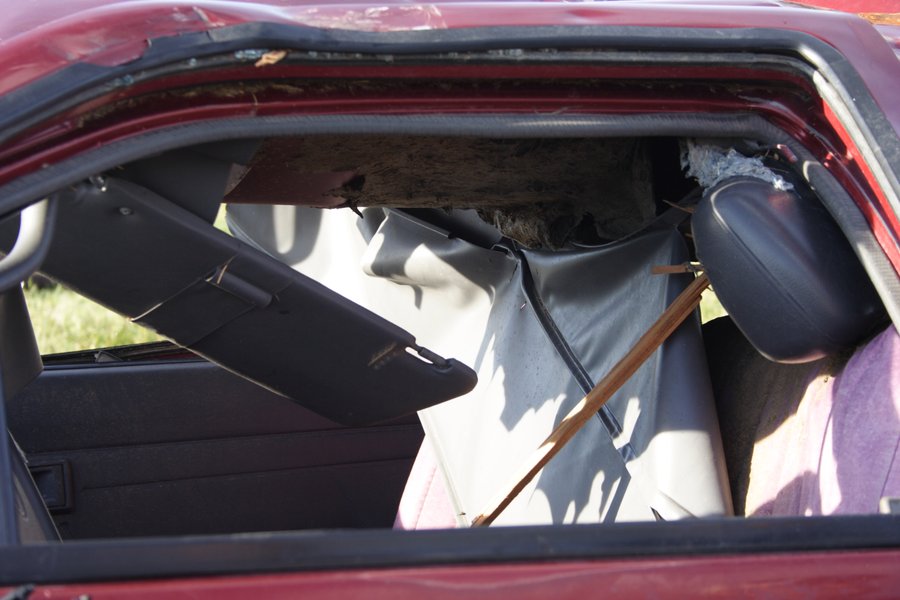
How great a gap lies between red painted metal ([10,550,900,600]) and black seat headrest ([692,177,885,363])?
0.39 m

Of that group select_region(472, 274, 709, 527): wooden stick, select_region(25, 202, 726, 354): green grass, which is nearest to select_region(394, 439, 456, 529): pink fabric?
select_region(472, 274, 709, 527): wooden stick

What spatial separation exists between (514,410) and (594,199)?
0.46m

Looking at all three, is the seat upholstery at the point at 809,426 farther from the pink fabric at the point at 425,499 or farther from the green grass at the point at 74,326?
the green grass at the point at 74,326

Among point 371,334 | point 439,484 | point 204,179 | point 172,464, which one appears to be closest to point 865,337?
point 371,334

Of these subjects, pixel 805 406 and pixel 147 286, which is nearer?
pixel 147 286

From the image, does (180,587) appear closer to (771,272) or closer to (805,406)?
(771,272)

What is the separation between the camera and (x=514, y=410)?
2.08m

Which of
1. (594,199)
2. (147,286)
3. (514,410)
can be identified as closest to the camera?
(147,286)

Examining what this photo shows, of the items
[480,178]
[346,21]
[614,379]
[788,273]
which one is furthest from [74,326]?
[788,273]

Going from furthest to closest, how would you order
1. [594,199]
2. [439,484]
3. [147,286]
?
[439,484]
[594,199]
[147,286]

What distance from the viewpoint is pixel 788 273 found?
1407 millimetres

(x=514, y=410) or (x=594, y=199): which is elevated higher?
(x=594, y=199)

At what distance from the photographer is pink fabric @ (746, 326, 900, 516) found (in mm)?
1370

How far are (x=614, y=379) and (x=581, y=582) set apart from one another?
726 mm
